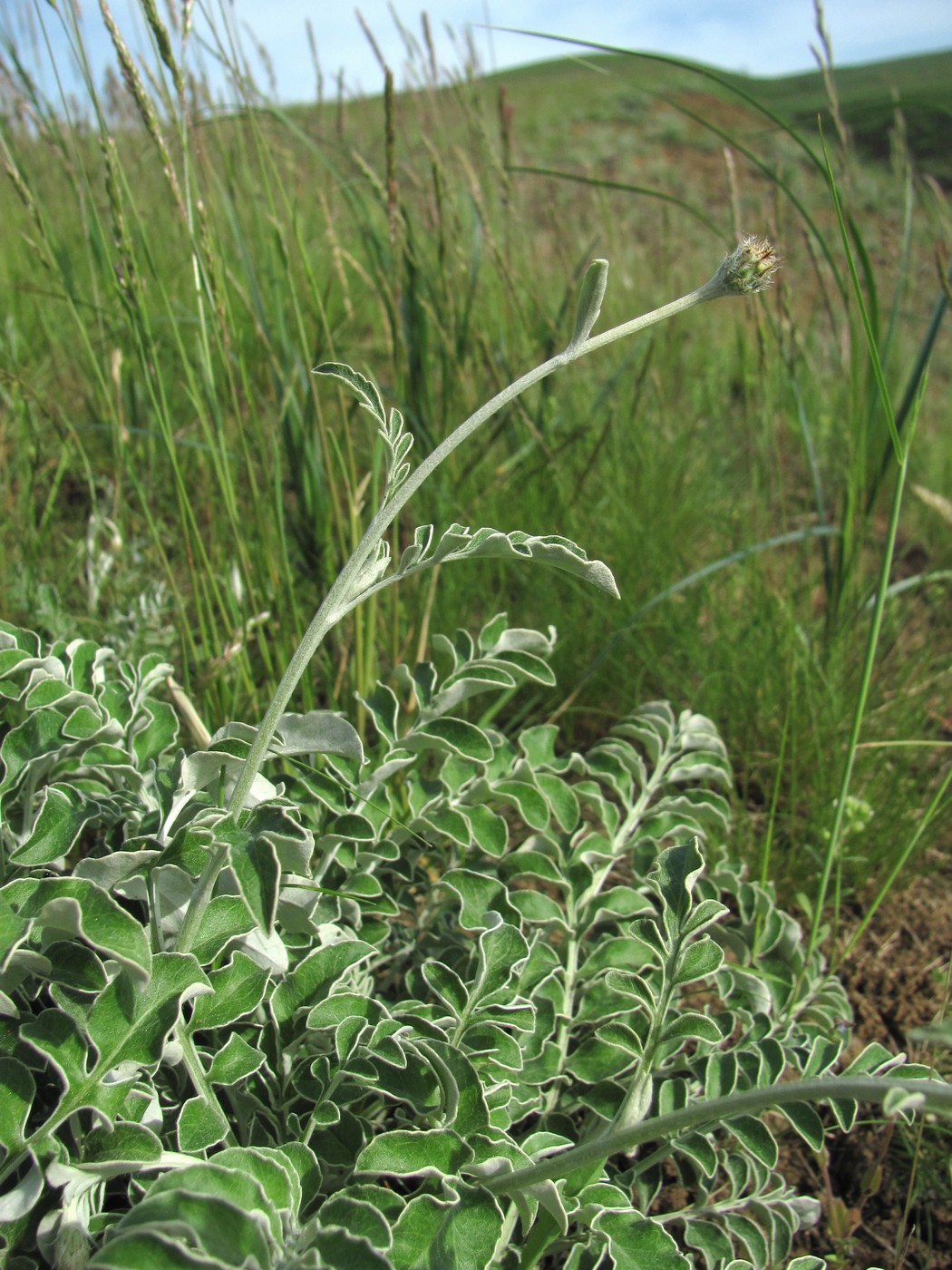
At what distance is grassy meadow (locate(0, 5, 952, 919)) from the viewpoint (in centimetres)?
144

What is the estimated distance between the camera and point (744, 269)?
754 millimetres

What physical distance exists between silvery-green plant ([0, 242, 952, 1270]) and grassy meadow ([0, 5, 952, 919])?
0.90 feet

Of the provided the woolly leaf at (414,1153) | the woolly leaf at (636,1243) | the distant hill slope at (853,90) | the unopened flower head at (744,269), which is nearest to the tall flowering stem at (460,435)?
the unopened flower head at (744,269)

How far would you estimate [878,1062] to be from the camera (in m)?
0.99

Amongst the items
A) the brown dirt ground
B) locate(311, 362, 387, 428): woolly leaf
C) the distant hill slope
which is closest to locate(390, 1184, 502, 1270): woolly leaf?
the brown dirt ground

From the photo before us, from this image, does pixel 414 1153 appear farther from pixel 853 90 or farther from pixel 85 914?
pixel 853 90

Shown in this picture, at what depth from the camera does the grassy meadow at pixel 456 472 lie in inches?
56.5

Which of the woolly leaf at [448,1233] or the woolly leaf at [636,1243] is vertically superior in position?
the woolly leaf at [448,1233]

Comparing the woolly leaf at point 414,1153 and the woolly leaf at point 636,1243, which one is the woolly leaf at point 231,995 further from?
the woolly leaf at point 636,1243

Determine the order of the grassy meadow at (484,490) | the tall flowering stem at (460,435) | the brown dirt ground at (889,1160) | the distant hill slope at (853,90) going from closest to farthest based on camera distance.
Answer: the tall flowering stem at (460,435)
the brown dirt ground at (889,1160)
the grassy meadow at (484,490)
the distant hill slope at (853,90)

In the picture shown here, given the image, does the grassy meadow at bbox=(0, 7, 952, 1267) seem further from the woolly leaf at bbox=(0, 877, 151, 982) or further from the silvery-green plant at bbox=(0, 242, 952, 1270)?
the woolly leaf at bbox=(0, 877, 151, 982)

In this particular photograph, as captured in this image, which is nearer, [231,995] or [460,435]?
[460,435]

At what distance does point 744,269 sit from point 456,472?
4.55 ft

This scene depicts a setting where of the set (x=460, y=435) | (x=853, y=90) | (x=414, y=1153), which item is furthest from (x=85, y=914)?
(x=853, y=90)
